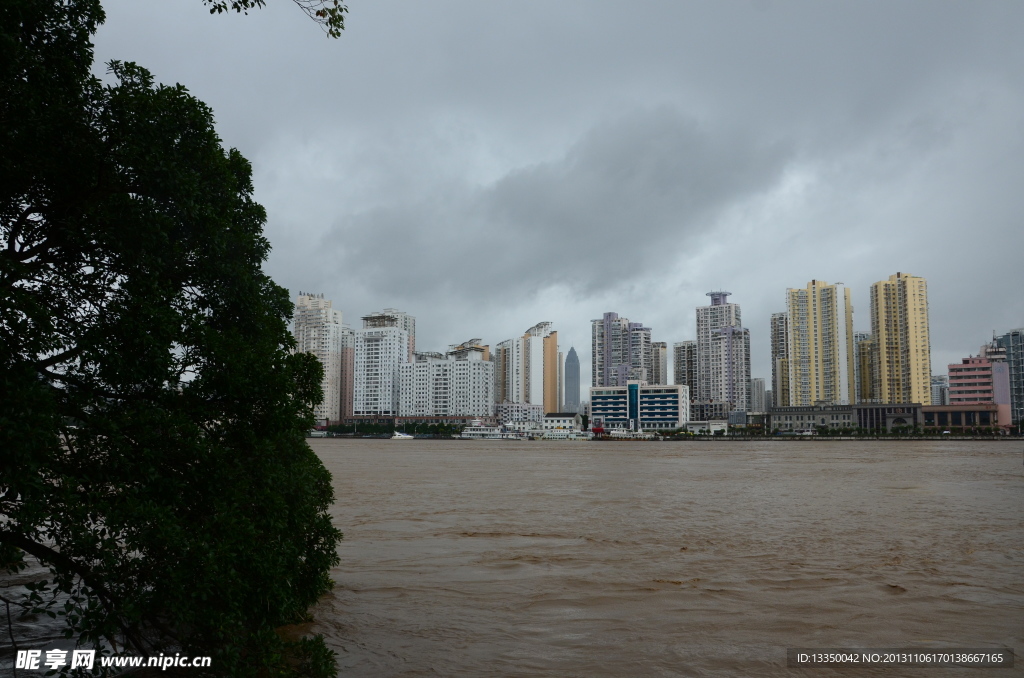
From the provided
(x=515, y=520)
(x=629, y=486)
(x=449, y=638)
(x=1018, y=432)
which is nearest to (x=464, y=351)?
(x=1018, y=432)

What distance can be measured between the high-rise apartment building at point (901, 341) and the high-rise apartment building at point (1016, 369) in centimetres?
1085

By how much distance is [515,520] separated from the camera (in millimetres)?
15633

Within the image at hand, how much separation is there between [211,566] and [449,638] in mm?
3551

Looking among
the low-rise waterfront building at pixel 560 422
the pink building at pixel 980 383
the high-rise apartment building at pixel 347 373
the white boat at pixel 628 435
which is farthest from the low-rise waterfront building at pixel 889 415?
the high-rise apartment building at pixel 347 373

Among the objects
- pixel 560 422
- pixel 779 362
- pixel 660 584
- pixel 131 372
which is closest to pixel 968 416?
pixel 779 362

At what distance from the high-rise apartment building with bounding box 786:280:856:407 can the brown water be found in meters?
97.9

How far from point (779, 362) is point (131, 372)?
13165cm

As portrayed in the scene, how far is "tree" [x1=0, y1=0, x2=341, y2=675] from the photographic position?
3775 millimetres

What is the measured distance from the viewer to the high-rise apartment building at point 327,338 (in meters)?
130

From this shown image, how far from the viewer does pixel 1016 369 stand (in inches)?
4129

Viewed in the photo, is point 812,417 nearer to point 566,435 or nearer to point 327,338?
point 566,435

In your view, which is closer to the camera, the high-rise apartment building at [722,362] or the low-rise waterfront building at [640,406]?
the low-rise waterfront building at [640,406]

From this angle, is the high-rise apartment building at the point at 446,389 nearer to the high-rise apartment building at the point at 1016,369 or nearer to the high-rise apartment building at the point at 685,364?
the high-rise apartment building at the point at 685,364

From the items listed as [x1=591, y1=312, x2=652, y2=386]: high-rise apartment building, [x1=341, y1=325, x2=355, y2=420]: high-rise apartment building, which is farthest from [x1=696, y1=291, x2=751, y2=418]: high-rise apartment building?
[x1=341, y1=325, x2=355, y2=420]: high-rise apartment building
